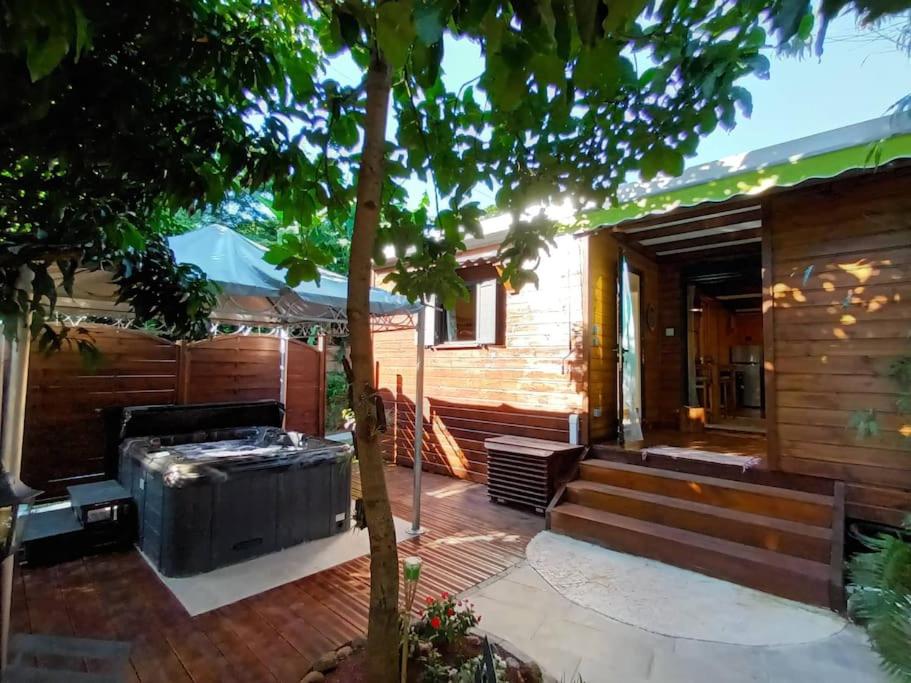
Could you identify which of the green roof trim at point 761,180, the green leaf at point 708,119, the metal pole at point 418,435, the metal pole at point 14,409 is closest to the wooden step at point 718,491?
the metal pole at point 418,435

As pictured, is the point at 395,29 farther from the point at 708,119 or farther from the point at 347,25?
the point at 708,119

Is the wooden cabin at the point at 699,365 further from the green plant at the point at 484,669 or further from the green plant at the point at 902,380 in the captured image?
the green plant at the point at 484,669

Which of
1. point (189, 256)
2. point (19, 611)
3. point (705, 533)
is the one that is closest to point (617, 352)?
point (705, 533)

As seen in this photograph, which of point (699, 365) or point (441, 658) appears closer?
point (441, 658)

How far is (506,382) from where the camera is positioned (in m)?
5.61

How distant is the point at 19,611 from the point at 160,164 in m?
2.95

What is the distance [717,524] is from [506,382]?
2.75 meters

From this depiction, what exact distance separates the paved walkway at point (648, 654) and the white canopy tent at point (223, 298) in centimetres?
161

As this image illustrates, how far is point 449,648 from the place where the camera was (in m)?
1.81

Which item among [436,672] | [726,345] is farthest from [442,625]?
[726,345]

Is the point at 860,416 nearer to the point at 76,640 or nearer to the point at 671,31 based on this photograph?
the point at 671,31

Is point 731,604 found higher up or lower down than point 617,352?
lower down

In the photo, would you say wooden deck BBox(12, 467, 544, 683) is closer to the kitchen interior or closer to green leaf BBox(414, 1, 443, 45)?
green leaf BBox(414, 1, 443, 45)

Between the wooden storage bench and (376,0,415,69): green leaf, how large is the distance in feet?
13.5
